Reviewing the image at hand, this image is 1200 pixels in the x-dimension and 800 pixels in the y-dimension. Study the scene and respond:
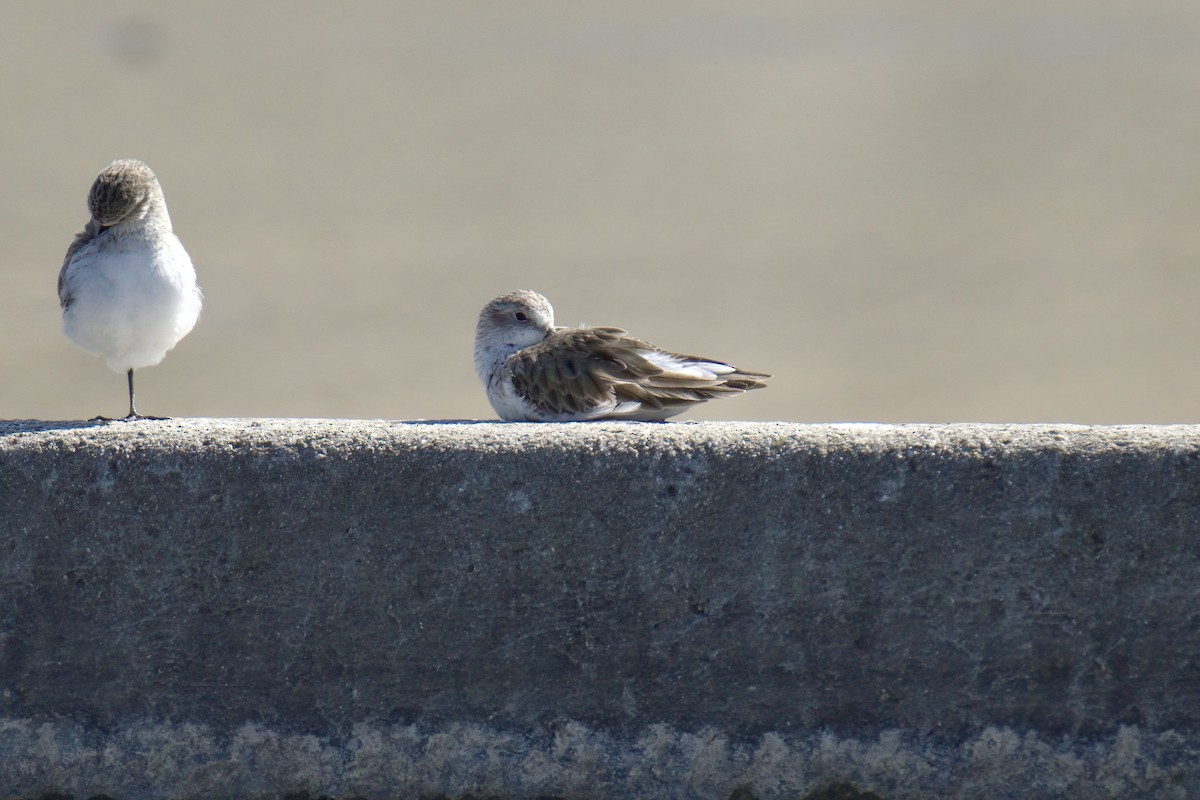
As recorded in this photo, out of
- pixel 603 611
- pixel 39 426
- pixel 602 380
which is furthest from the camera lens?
pixel 602 380

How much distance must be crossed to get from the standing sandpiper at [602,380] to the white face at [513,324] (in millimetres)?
234

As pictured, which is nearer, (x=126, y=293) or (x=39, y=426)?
(x=39, y=426)

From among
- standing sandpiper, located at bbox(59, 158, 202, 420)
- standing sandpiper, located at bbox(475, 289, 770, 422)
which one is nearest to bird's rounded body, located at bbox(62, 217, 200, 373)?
standing sandpiper, located at bbox(59, 158, 202, 420)

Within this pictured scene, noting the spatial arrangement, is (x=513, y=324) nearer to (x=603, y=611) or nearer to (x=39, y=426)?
(x=39, y=426)

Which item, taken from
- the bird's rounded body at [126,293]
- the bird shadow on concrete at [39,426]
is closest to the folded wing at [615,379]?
the bird's rounded body at [126,293]

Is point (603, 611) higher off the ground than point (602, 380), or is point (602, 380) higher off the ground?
point (602, 380)

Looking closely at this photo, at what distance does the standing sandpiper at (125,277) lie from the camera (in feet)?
14.5

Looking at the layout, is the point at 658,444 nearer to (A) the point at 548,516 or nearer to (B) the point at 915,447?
(A) the point at 548,516

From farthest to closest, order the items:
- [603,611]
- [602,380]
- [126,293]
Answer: [602,380] → [126,293] → [603,611]

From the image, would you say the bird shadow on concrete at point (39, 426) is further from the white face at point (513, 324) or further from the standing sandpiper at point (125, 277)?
the white face at point (513, 324)

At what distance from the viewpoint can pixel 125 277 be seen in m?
4.43

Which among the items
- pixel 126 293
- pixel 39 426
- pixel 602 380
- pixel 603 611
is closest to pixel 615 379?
pixel 602 380

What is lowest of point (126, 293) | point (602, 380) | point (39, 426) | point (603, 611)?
point (603, 611)

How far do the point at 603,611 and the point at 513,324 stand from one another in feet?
8.05
